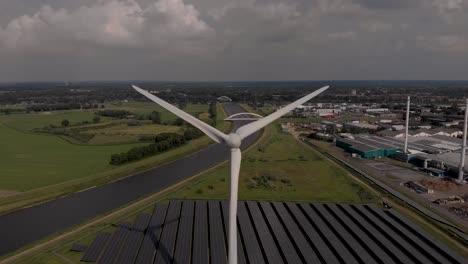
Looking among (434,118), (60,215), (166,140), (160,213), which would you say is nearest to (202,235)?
(160,213)

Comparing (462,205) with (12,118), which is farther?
(12,118)

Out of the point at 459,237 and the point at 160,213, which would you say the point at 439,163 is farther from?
the point at 160,213

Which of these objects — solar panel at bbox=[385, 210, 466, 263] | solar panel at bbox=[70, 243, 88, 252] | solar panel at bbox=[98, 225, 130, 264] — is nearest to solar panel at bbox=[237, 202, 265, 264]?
solar panel at bbox=[98, 225, 130, 264]

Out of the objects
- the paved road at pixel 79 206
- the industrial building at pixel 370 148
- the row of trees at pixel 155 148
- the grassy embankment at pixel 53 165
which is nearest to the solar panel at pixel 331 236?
the paved road at pixel 79 206

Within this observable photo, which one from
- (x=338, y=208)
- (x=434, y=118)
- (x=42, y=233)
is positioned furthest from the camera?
(x=434, y=118)

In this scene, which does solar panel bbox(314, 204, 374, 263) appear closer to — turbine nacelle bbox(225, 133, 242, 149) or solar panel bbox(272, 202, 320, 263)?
solar panel bbox(272, 202, 320, 263)

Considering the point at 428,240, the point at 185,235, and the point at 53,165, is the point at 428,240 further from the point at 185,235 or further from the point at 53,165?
the point at 53,165

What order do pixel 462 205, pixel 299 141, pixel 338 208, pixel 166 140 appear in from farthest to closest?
pixel 299 141 → pixel 166 140 → pixel 462 205 → pixel 338 208
